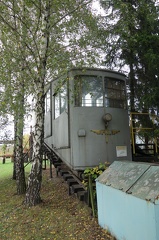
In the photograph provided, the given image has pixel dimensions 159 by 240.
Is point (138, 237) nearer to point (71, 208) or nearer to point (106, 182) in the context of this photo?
point (106, 182)

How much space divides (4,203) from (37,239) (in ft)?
8.63

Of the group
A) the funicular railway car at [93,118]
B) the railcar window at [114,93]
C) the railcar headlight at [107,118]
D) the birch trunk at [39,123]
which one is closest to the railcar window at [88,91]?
the funicular railway car at [93,118]

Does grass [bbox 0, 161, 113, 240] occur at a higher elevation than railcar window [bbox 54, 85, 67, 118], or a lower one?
lower

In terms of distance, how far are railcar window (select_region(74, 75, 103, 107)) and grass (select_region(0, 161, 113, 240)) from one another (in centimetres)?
247

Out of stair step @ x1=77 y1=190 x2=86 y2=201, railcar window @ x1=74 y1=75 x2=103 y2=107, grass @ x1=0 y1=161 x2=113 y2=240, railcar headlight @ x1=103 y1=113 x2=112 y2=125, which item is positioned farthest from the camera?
railcar window @ x1=74 y1=75 x2=103 y2=107

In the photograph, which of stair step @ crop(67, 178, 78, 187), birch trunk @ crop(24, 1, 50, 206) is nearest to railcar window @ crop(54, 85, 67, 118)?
birch trunk @ crop(24, 1, 50, 206)

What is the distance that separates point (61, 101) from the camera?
260 inches

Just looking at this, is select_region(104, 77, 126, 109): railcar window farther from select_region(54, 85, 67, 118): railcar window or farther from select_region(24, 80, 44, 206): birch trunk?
select_region(24, 80, 44, 206): birch trunk

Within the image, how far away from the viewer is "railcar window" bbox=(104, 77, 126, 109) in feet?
19.6

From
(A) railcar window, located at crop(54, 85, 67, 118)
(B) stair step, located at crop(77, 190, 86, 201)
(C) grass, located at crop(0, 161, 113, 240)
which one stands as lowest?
(C) grass, located at crop(0, 161, 113, 240)

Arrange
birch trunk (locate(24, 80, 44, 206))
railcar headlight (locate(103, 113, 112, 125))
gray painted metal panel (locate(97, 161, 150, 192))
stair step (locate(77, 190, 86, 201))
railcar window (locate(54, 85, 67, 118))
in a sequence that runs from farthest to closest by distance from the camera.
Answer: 1. railcar window (locate(54, 85, 67, 118))
2. railcar headlight (locate(103, 113, 112, 125))
3. birch trunk (locate(24, 80, 44, 206))
4. stair step (locate(77, 190, 86, 201))
5. gray painted metal panel (locate(97, 161, 150, 192))

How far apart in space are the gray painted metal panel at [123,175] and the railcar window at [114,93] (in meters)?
2.22

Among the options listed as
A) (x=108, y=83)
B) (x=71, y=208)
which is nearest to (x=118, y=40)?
(x=108, y=83)

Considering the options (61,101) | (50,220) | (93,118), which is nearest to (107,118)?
(93,118)
